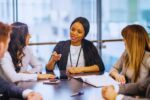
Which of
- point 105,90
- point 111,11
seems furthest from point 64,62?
point 111,11

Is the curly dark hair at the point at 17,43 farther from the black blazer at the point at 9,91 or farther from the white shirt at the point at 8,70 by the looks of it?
the black blazer at the point at 9,91

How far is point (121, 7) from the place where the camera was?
5.55 metres

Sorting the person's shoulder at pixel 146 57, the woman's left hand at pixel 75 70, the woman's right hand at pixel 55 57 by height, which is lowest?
the woman's left hand at pixel 75 70

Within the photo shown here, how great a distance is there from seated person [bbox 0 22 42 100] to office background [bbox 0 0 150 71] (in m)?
2.57

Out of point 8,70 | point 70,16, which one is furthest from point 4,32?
point 70,16

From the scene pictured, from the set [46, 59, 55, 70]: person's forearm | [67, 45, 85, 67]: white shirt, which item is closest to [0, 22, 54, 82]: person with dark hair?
[46, 59, 55, 70]: person's forearm

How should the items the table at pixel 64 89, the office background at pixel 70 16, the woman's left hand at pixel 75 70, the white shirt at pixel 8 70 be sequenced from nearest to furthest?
the table at pixel 64 89 → the white shirt at pixel 8 70 → the woman's left hand at pixel 75 70 → the office background at pixel 70 16

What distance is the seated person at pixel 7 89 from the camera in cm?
186

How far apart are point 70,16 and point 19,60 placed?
7.82 feet

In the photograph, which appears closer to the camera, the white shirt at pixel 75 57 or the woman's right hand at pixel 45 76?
the woman's right hand at pixel 45 76

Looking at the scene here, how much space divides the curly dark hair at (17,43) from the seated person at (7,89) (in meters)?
0.55

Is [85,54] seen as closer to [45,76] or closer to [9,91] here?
[45,76]

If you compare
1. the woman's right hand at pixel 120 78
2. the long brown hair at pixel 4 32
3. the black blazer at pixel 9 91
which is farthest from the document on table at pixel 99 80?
the long brown hair at pixel 4 32

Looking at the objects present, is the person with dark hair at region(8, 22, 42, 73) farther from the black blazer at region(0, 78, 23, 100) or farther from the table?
the black blazer at region(0, 78, 23, 100)
